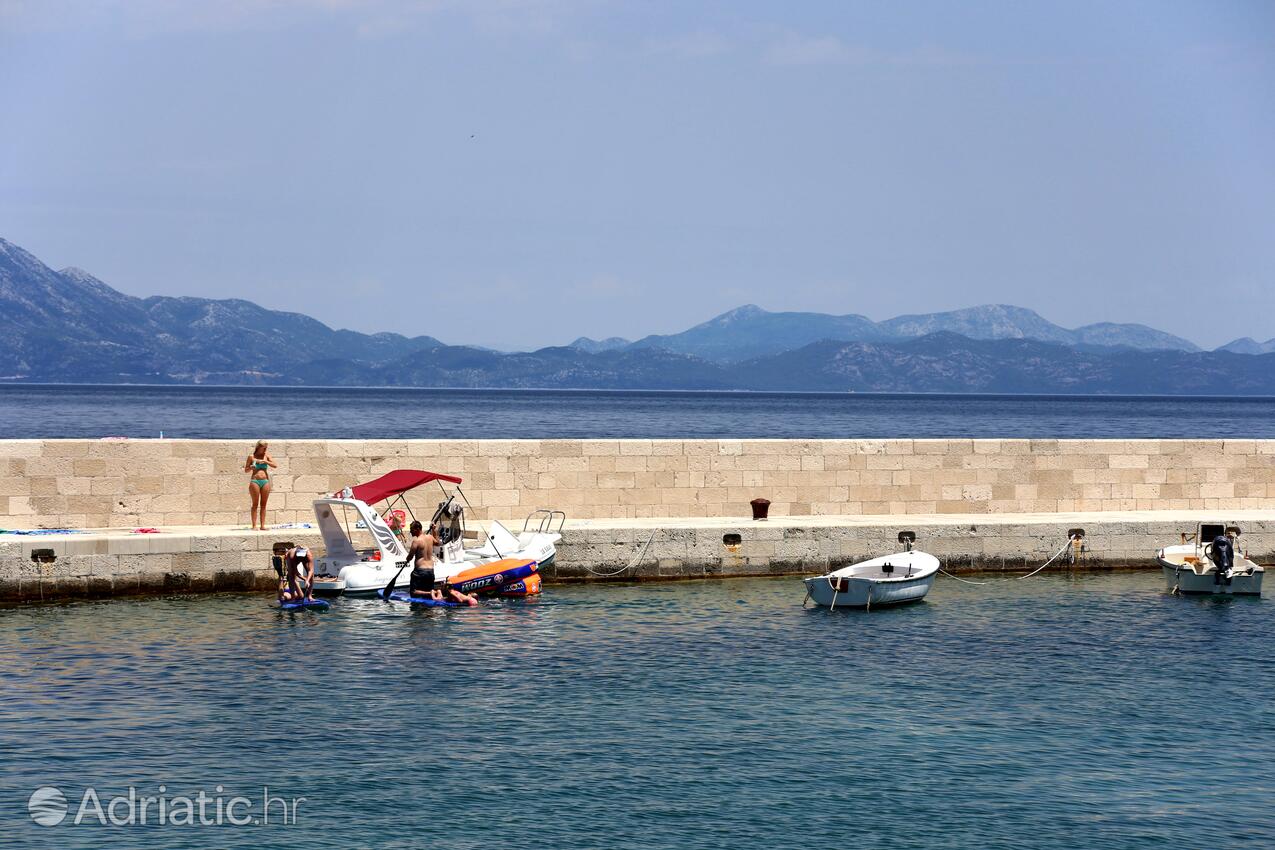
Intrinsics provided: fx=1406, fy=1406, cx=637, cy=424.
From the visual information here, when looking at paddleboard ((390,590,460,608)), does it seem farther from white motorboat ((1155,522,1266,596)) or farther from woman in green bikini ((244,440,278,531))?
white motorboat ((1155,522,1266,596))

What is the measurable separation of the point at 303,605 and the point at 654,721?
810 centimetres

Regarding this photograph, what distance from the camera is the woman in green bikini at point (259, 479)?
23047 mm

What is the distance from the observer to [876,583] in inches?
901

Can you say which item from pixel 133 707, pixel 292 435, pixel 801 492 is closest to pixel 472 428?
pixel 292 435

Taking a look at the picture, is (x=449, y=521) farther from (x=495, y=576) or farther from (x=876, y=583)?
(x=876, y=583)

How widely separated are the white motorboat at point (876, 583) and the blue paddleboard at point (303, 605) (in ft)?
25.3

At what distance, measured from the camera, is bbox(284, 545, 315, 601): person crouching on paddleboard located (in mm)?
21922

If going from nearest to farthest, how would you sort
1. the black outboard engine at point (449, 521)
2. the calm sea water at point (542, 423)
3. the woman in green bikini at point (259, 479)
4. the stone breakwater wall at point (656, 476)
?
the woman in green bikini at point (259, 479)
the black outboard engine at point (449, 521)
the stone breakwater wall at point (656, 476)
the calm sea water at point (542, 423)

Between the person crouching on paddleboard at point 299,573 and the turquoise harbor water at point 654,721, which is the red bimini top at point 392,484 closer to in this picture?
the person crouching on paddleboard at point 299,573

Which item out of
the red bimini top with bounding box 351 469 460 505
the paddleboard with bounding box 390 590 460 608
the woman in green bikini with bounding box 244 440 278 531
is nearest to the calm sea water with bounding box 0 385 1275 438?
the woman in green bikini with bounding box 244 440 278 531

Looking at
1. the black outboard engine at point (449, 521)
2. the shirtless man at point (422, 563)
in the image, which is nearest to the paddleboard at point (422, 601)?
the shirtless man at point (422, 563)

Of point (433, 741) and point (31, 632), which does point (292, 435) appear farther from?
point (433, 741)

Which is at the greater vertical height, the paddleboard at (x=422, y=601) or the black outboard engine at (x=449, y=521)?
the black outboard engine at (x=449, y=521)

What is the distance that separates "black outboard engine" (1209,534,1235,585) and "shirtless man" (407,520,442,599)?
13.2 meters
